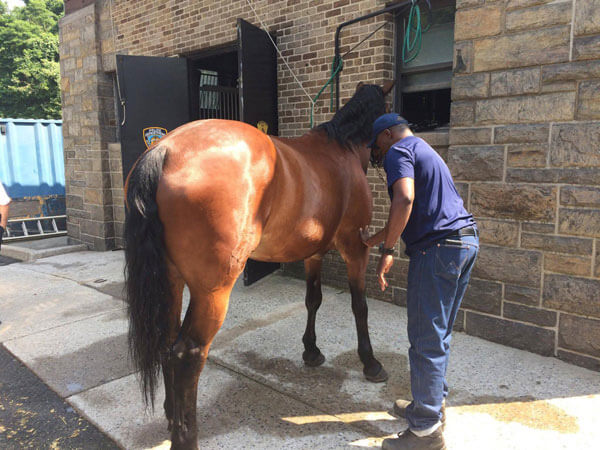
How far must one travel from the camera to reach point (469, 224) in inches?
95.0

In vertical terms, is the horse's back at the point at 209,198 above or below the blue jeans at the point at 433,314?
above

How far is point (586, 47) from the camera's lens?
130 inches

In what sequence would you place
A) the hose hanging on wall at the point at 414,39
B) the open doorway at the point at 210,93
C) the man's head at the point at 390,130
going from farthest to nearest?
the open doorway at the point at 210,93 → the hose hanging on wall at the point at 414,39 → the man's head at the point at 390,130

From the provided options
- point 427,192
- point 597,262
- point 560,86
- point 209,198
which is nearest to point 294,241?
point 209,198

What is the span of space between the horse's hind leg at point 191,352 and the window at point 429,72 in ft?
10.7

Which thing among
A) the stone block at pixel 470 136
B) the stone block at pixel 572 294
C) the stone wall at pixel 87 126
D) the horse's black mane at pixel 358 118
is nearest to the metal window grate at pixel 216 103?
the stone wall at pixel 87 126

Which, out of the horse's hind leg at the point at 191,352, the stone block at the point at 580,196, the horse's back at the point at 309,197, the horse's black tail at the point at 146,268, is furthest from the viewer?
the stone block at the point at 580,196

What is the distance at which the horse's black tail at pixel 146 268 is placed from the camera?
219cm

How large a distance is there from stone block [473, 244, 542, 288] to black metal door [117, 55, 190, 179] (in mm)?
5090

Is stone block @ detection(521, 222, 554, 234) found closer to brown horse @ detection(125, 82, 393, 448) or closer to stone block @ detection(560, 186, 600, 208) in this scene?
stone block @ detection(560, 186, 600, 208)

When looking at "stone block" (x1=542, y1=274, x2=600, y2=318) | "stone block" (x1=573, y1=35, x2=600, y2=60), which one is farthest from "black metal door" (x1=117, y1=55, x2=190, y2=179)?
"stone block" (x1=542, y1=274, x2=600, y2=318)

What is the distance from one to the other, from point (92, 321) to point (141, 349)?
2599 mm

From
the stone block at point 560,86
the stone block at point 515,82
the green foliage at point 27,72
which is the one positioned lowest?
the stone block at point 560,86

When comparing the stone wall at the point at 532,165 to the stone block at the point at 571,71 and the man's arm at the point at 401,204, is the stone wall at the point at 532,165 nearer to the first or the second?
the stone block at the point at 571,71
